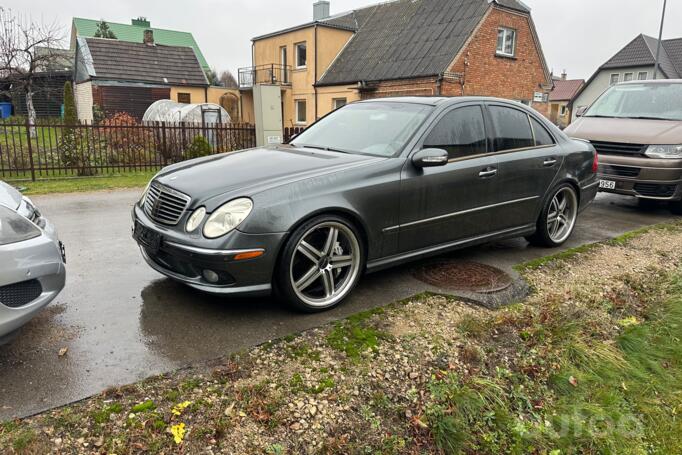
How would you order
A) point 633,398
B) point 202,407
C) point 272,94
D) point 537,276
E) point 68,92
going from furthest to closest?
1. point 68,92
2. point 272,94
3. point 537,276
4. point 633,398
5. point 202,407

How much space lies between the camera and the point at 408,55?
22.5 meters

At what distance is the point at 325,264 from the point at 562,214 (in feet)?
11.0

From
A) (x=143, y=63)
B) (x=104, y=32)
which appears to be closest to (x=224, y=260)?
(x=143, y=63)

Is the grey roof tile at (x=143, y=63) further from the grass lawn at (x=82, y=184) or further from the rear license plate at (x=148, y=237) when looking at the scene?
the rear license plate at (x=148, y=237)

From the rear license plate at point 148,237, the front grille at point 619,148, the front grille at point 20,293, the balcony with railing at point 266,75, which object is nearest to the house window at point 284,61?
the balcony with railing at point 266,75

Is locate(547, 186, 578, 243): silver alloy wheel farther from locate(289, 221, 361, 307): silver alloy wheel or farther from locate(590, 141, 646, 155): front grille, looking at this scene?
locate(289, 221, 361, 307): silver alloy wheel

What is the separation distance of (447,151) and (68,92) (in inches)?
661

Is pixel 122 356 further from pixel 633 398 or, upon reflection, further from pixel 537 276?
pixel 537 276

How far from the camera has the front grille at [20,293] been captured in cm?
278

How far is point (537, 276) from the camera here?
4754mm

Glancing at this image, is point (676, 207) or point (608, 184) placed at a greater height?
point (608, 184)

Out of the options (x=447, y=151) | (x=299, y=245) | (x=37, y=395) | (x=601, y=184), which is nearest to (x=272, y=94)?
(x=601, y=184)

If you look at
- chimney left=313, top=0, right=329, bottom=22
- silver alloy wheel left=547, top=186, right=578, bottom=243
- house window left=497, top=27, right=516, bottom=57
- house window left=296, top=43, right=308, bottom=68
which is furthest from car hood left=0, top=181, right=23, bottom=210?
chimney left=313, top=0, right=329, bottom=22

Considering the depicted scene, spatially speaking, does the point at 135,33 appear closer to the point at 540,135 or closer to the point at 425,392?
the point at 540,135
